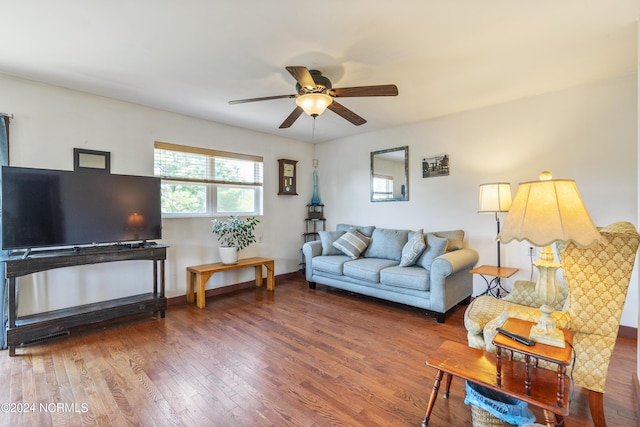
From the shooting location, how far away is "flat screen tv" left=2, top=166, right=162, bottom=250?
8.43ft

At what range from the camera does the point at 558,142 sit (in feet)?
10.5

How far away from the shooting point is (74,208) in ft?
9.34

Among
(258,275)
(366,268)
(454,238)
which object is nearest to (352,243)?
(366,268)

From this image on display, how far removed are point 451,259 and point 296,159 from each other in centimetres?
327

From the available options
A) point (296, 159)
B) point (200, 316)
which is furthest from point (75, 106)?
point (296, 159)

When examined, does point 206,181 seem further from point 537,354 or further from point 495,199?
→ point 537,354

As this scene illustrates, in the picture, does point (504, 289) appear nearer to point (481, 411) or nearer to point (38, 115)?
point (481, 411)

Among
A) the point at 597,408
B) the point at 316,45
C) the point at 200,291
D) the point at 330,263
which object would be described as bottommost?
the point at 597,408

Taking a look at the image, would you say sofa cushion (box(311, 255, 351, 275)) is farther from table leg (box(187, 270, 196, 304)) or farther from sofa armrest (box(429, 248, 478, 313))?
table leg (box(187, 270, 196, 304))

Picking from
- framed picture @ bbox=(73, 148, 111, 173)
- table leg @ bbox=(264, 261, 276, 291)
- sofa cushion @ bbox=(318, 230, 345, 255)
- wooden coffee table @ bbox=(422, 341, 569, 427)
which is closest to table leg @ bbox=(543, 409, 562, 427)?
wooden coffee table @ bbox=(422, 341, 569, 427)

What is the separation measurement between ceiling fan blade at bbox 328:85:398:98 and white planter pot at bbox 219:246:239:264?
8.45 feet

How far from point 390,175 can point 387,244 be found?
1164 millimetres

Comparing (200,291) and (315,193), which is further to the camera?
(315,193)

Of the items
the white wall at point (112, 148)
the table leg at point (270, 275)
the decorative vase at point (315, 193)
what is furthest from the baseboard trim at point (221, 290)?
the decorative vase at point (315, 193)
